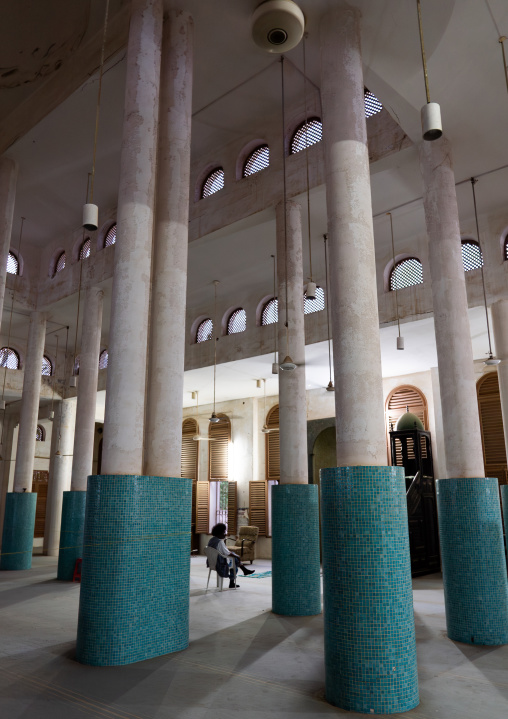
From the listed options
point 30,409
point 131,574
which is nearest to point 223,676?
point 131,574

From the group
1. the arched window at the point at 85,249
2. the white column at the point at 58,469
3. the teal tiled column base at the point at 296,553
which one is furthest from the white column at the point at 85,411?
the teal tiled column base at the point at 296,553

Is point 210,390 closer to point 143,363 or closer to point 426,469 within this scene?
point 426,469

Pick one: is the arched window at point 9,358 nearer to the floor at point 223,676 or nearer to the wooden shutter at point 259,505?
the wooden shutter at point 259,505

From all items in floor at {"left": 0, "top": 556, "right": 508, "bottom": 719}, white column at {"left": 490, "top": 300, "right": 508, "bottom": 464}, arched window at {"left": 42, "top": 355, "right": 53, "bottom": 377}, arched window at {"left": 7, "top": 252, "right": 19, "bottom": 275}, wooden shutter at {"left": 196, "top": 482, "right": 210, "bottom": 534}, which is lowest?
floor at {"left": 0, "top": 556, "right": 508, "bottom": 719}

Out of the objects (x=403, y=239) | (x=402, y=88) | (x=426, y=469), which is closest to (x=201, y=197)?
(x=403, y=239)

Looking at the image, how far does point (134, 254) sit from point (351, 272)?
255cm

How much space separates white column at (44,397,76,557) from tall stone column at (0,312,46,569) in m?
3.77

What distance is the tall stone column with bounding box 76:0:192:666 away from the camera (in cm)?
556

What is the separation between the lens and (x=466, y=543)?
6801mm

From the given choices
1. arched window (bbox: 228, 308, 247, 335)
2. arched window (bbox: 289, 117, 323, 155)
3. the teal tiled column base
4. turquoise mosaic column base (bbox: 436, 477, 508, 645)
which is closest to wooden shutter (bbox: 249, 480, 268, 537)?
arched window (bbox: 228, 308, 247, 335)

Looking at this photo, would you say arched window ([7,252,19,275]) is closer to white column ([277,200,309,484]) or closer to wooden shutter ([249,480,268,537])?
white column ([277,200,309,484])

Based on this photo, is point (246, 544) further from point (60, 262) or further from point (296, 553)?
point (60, 262)

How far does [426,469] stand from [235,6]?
11128 mm

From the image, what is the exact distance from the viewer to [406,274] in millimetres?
12578
